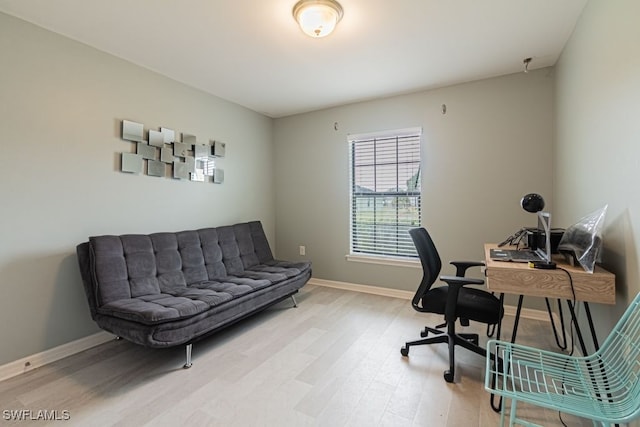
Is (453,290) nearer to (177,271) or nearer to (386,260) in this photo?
(386,260)

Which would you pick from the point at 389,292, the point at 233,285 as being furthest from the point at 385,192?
the point at 233,285

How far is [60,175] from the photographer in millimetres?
2275

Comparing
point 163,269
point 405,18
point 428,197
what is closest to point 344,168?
point 428,197

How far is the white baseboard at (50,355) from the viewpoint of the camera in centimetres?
202

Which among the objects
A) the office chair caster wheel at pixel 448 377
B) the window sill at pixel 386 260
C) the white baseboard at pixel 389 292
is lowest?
the office chair caster wheel at pixel 448 377

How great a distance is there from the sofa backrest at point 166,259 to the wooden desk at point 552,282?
2453 millimetres

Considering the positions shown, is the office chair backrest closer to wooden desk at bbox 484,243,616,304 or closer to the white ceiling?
wooden desk at bbox 484,243,616,304

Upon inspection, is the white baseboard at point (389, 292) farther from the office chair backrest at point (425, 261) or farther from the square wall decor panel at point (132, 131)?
the square wall decor panel at point (132, 131)

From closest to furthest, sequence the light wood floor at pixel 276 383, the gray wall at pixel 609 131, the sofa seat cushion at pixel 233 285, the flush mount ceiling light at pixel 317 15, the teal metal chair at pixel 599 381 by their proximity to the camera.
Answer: the teal metal chair at pixel 599 381 < the gray wall at pixel 609 131 < the light wood floor at pixel 276 383 < the flush mount ceiling light at pixel 317 15 < the sofa seat cushion at pixel 233 285

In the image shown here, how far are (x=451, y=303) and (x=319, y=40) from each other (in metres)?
2.17

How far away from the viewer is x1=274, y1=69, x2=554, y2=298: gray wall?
292 centimetres

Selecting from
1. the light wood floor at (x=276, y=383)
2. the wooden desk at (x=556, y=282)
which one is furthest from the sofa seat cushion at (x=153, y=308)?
the wooden desk at (x=556, y=282)

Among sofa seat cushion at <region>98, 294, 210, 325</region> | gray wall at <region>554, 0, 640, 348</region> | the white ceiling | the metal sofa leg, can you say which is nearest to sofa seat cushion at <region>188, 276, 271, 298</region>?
sofa seat cushion at <region>98, 294, 210, 325</region>

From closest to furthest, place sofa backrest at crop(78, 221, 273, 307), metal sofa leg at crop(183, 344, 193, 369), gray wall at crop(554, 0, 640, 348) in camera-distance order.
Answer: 1. gray wall at crop(554, 0, 640, 348)
2. metal sofa leg at crop(183, 344, 193, 369)
3. sofa backrest at crop(78, 221, 273, 307)
